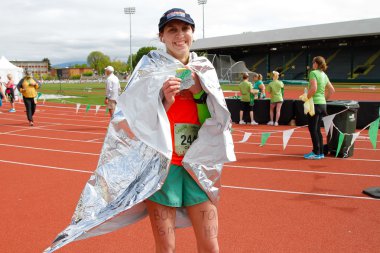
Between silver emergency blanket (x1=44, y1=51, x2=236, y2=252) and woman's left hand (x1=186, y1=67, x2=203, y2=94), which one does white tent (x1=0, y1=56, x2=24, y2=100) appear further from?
woman's left hand (x1=186, y1=67, x2=203, y2=94)

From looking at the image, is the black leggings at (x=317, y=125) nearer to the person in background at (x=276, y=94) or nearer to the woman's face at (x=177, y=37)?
the person in background at (x=276, y=94)

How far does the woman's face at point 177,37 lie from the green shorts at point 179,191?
0.64 meters

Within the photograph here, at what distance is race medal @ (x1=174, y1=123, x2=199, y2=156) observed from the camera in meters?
2.03

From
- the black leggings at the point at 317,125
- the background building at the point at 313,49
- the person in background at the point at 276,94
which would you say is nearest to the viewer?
the black leggings at the point at 317,125

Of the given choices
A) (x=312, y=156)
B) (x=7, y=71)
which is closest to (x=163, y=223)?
(x=312, y=156)

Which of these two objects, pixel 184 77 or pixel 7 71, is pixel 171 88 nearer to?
pixel 184 77

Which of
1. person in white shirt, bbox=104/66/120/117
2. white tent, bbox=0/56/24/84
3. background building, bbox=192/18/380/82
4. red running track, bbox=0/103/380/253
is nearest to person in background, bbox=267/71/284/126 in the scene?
red running track, bbox=0/103/380/253

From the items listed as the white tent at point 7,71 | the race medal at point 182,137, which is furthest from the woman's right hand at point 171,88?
the white tent at point 7,71

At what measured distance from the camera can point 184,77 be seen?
194 cm

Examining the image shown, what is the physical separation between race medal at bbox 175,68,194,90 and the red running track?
1.93 metres

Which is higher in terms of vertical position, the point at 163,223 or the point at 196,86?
the point at 196,86

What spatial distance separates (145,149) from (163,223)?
437mm

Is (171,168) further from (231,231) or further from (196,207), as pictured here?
(231,231)

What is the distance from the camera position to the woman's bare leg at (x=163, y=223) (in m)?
2.05
